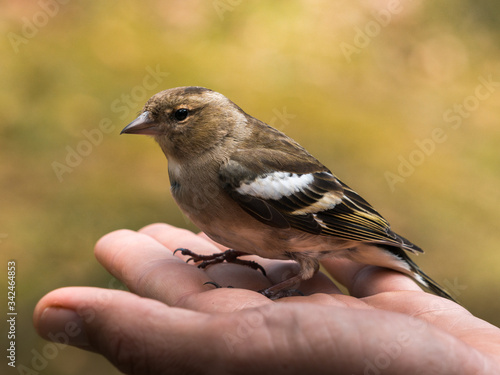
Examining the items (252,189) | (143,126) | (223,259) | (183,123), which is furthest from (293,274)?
(143,126)

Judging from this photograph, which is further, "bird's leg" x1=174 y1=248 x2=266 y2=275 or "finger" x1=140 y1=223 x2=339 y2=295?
"bird's leg" x1=174 y1=248 x2=266 y2=275

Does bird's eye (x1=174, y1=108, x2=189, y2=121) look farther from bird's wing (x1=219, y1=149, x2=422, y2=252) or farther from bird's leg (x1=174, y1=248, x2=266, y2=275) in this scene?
bird's leg (x1=174, y1=248, x2=266, y2=275)

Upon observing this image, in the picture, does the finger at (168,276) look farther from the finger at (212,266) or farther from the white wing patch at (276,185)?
the white wing patch at (276,185)

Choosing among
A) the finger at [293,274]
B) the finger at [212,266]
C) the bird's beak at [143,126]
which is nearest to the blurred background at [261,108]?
the finger at [212,266]

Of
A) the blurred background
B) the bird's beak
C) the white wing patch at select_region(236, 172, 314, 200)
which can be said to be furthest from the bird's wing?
the blurred background

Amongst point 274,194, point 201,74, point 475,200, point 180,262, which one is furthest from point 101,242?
point 475,200

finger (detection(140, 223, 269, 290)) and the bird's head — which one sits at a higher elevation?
the bird's head

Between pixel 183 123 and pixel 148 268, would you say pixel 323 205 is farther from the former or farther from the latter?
pixel 148 268
